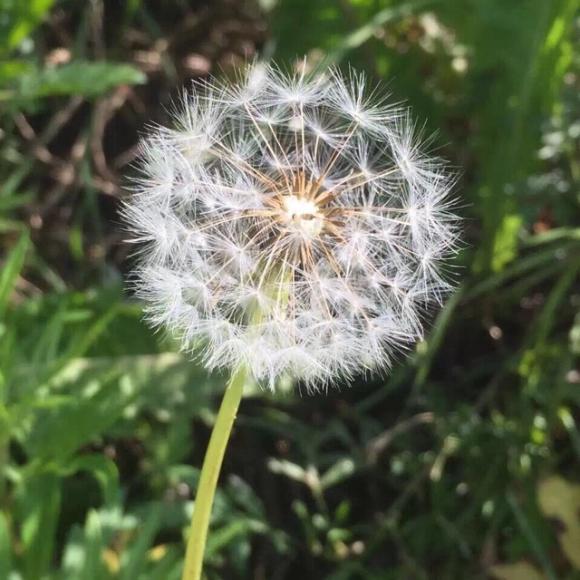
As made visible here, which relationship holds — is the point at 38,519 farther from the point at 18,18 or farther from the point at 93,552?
the point at 18,18

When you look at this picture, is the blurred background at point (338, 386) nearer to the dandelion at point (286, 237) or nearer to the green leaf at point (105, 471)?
the green leaf at point (105, 471)

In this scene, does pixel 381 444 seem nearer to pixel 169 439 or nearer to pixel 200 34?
pixel 169 439

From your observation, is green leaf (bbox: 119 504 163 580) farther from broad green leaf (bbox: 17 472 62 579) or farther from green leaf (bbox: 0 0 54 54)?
green leaf (bbox: 0 0 54 54)

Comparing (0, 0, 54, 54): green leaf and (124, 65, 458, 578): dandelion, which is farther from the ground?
(0, 0, 54, 54): green leaf

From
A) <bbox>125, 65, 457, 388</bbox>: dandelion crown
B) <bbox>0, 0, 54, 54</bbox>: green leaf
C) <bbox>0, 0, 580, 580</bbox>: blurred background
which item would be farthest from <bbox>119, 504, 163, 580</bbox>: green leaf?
<bbox>0, 0, 54, 54</bbox>: green leaf

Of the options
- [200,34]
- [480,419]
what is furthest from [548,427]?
[200,34]

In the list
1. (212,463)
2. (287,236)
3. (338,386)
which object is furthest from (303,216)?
(338,386)
